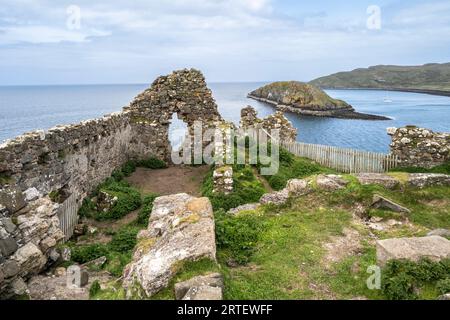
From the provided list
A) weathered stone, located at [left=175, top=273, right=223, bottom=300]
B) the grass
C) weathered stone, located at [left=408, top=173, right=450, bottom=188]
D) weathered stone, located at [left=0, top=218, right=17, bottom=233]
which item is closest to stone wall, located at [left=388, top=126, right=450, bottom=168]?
weathered stone, located at [left=408, top=173, right=450, bottom=188]

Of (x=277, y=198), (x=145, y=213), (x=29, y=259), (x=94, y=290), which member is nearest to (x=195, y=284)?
(x=94, y=290)

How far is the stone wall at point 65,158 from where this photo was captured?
32.5 ft

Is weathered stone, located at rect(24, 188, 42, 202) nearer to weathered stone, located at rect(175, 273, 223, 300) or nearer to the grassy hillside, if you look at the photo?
weathered stone, located at rect(175, 273, 223, 300)

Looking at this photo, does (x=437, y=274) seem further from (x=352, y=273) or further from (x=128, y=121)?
(x=128, y=121)

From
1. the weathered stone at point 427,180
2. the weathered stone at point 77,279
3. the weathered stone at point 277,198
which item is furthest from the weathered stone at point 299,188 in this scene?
the weathered stone at point 77,279

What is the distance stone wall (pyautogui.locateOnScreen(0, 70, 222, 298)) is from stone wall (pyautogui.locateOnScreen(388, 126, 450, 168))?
11.1 meters

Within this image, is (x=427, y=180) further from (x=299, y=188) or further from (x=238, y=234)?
(x=238, y=234)

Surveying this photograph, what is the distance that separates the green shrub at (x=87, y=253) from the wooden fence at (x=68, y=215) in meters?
1.95

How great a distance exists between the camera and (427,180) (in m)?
14.2

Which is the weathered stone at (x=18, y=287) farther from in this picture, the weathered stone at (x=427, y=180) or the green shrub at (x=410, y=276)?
the weathered stone at (x=427, y=180)

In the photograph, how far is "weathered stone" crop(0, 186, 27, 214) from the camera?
412 inches

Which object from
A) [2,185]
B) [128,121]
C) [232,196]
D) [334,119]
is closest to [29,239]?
[2,185]

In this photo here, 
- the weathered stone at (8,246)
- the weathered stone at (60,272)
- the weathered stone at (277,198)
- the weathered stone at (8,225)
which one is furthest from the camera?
the weathered stone at (277,198)

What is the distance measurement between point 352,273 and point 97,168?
47.2 feet
